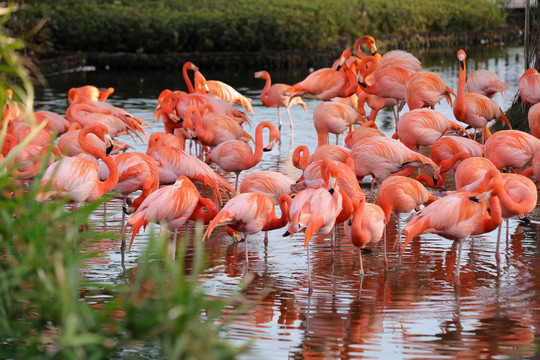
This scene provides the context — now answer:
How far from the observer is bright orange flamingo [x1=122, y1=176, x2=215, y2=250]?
16.4 feet

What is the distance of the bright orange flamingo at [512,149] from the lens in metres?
6.09

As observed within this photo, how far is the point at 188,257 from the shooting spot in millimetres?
5414

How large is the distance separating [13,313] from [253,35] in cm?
1771

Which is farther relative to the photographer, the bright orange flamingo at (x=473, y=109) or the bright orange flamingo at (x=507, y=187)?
the bright orange flamingo at (x=473, y=109)

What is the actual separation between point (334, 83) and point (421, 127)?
2.23 m

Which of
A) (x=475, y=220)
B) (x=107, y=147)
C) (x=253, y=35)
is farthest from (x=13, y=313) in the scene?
(x=253, y=35)

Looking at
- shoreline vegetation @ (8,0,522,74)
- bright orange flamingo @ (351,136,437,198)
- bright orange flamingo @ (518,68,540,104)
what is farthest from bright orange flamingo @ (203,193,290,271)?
shoreline vegetation @ (8,0,522,74)

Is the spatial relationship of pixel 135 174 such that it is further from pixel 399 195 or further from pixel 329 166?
pixel 399 195

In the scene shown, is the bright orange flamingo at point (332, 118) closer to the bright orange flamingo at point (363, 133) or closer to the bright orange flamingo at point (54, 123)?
the bright orange flamingo at point (363, 133)

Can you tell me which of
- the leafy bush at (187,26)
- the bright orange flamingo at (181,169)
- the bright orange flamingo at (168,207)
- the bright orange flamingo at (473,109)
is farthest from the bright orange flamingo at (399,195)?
the leafy bush at (187,26)

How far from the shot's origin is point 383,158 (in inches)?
243

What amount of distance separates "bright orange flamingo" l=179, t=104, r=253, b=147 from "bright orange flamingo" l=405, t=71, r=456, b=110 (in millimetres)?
1774

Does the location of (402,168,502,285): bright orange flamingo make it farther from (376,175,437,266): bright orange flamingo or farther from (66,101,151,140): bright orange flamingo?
(66,101,151,140): bright orange flamingo

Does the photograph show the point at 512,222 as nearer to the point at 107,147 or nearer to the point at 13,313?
the point at 107,147
